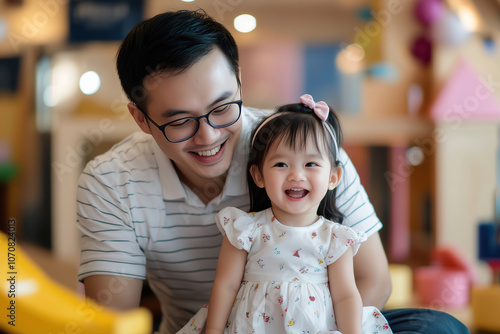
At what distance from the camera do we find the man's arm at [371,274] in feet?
3.65

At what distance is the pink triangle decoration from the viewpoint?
263 centimetres

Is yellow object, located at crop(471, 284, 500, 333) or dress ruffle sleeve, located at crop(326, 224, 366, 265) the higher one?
dress ruffle sleeve, located at crop(326, 224, 366, 265)

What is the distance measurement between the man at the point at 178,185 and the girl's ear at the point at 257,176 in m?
0.06

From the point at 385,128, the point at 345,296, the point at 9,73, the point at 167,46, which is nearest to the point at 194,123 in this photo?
the point at 167,46

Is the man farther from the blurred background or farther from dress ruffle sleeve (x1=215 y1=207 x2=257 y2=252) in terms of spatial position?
the blurred background

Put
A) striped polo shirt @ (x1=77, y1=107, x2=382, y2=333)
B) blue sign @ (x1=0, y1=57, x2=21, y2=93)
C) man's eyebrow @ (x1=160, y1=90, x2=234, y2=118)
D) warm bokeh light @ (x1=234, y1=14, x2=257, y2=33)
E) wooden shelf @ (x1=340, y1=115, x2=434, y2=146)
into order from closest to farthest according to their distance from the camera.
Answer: man's eyebrow @ (x1=160, y1=90, x2=234, y2=118) < striped polo shirt @ (x1=77, y1=107, x2=382, y2=333) < wooden shelf @ (x1=340, y1=115, x2=434, y2=146) < warm bokeh light @ (x1=234, y1=14, x2=257, y2=33) < blue sign @ (x1=0, y1=57, x2=21, y2=93)

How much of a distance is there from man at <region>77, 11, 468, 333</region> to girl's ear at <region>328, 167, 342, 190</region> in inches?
3.2

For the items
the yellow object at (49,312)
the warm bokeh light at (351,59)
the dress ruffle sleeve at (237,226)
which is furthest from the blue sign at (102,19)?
the yellow object at (49,312)

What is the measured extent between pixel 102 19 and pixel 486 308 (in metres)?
2.24

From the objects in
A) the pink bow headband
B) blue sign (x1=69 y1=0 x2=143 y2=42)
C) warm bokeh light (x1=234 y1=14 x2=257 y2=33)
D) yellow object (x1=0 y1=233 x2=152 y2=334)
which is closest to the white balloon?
warm bokeh light (x1=234 y1=14 x2=257 y2=33)

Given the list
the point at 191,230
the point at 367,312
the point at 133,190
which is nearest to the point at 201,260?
the point at 191,230

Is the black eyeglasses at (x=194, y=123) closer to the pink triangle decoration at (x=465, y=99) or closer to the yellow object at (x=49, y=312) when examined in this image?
the yellow object at (x=49, y=312)

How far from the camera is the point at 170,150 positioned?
110 centimetres

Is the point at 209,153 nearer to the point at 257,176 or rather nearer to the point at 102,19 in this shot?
the point at 257,176
